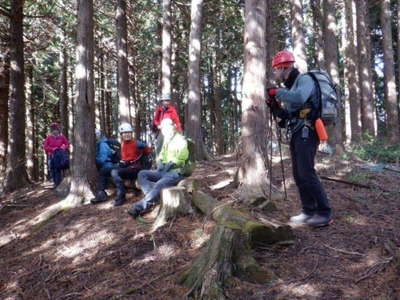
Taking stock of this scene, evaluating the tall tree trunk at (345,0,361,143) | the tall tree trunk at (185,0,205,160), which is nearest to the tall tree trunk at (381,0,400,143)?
the tall tree trunk at (345,0,361,143)

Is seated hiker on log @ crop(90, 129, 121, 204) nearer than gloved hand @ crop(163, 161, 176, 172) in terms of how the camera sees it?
No

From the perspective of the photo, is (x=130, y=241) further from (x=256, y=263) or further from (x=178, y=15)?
(x=178, y=15)

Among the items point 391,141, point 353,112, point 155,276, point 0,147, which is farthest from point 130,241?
point 353,112

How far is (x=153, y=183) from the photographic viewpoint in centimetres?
661

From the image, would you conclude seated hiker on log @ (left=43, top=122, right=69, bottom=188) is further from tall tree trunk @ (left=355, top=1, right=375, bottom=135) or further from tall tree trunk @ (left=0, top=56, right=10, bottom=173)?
tall tree trunk @ (left=355, top=1, right=375, bottom=135)

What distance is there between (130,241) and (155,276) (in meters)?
1.12

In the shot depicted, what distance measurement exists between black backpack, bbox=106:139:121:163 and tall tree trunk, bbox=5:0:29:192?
12.2 ft

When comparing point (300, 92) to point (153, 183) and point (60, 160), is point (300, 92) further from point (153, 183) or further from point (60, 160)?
point (60, 160)

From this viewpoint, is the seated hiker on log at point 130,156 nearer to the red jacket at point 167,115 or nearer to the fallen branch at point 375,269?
the red jacket at point 167,115

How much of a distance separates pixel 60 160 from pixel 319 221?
8.07 m

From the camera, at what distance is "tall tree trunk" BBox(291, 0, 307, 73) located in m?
10.5

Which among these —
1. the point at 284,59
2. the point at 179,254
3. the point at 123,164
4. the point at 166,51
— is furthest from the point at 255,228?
the point at 166,51

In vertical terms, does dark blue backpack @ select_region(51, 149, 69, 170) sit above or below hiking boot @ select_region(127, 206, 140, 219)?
above

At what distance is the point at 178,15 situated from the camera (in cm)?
1942
